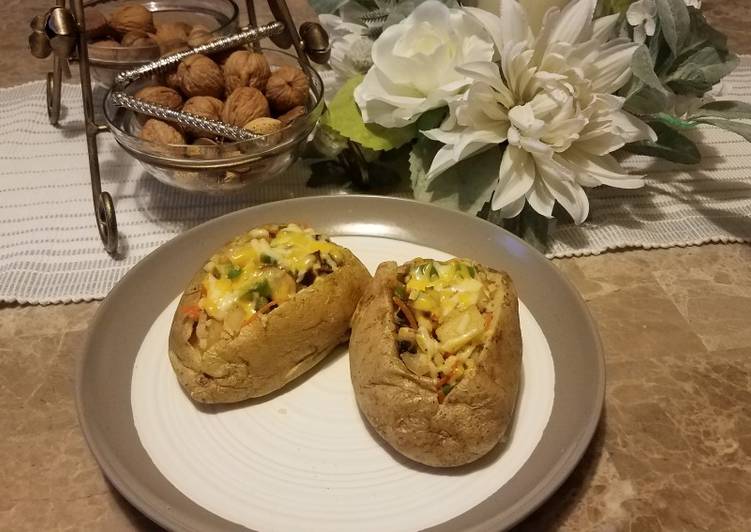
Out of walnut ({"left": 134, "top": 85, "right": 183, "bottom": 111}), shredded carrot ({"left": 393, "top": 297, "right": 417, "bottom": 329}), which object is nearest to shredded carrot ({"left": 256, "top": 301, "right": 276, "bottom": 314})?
shredded carrot ({"left": 393, "top": 297, "right": 417, "bottom": 329})

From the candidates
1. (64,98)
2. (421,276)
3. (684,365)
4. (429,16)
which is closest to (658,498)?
(684,365)

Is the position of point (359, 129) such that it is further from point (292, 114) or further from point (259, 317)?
point (259, 317)

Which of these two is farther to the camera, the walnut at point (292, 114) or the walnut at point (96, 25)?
the walnut at point (96, 25)

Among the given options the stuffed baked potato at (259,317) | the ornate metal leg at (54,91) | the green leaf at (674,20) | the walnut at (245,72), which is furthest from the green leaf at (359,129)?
the ornate metal leg at (54,91)

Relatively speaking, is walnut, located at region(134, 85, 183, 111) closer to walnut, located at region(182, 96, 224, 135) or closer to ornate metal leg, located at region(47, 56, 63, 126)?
walnut, located at region(182, 96, 224, 135)

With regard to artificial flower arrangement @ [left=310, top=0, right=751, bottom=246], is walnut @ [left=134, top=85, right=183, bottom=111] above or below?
below

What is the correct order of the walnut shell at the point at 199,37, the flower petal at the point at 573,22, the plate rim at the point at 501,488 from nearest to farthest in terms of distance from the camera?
1. the plate rim at the point at 501,488
2. the flower petal at the point at 573,22
3. the walnut shell at the point at 199,37

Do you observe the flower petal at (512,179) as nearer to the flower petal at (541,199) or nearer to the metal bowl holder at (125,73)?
the flower petal at (541,199)
